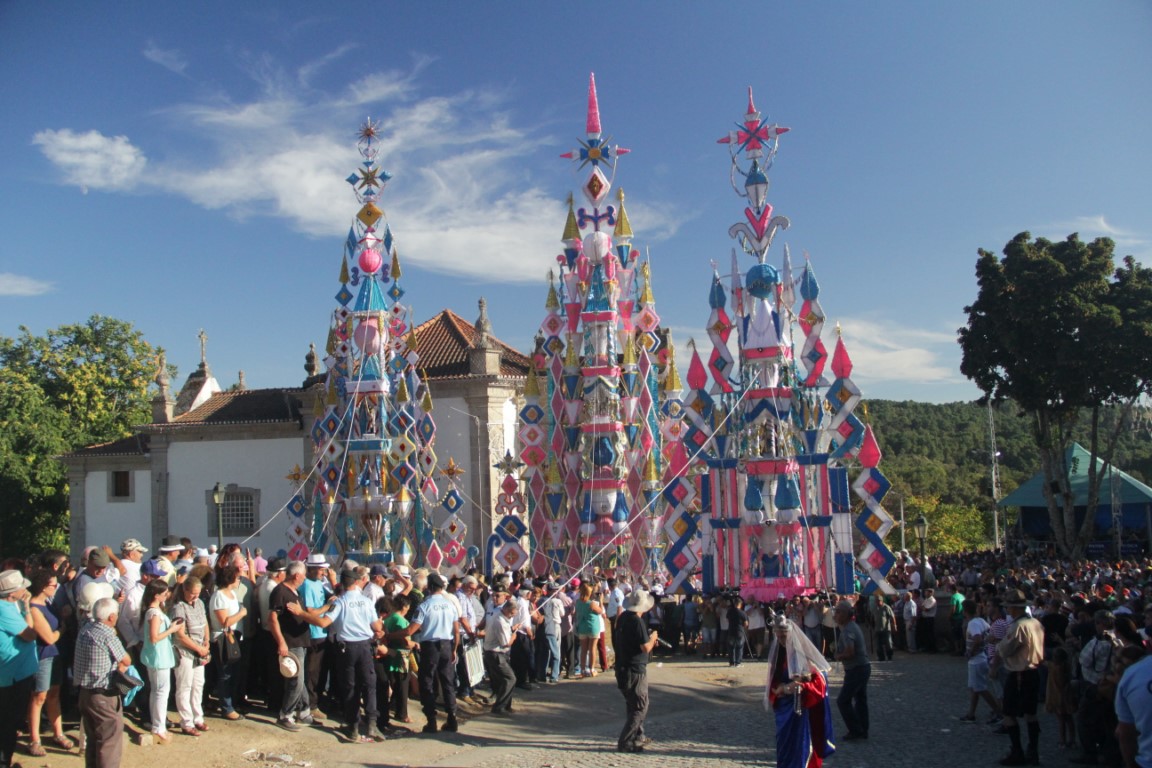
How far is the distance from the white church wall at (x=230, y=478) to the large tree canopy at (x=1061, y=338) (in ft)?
72.5

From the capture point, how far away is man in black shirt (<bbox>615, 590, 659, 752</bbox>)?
34.4 feet

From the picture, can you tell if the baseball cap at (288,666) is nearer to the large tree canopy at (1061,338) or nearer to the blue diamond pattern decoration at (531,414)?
the blue diamond pattern decoration at (531,414)

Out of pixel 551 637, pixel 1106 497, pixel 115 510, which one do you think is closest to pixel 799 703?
pixel 551 637

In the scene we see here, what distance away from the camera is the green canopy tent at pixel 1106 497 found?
3406cm

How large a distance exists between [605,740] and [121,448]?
31287 mm

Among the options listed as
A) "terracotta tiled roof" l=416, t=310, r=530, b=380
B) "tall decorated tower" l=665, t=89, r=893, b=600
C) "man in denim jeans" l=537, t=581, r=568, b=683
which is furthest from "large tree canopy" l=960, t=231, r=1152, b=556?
"man in denim jeans" l=537, t=581, r=568, b=683

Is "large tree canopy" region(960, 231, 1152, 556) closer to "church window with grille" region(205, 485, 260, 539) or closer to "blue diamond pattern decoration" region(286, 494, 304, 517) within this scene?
"blue diamond pattern decoration" region(286, 494, 304, 517)

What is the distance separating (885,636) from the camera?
60.9ft

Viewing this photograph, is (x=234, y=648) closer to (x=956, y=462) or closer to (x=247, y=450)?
(x=247, y=450)

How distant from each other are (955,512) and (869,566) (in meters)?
36.4

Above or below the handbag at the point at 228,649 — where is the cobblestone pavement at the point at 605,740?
Result: below

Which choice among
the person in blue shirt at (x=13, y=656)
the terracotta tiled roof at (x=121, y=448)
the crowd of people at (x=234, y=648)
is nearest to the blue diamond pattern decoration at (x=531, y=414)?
the crowd of people at (x=234, y=648)

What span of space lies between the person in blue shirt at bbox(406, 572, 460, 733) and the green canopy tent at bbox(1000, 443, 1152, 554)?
2722 centimetres

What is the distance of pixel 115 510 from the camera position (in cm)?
3747
